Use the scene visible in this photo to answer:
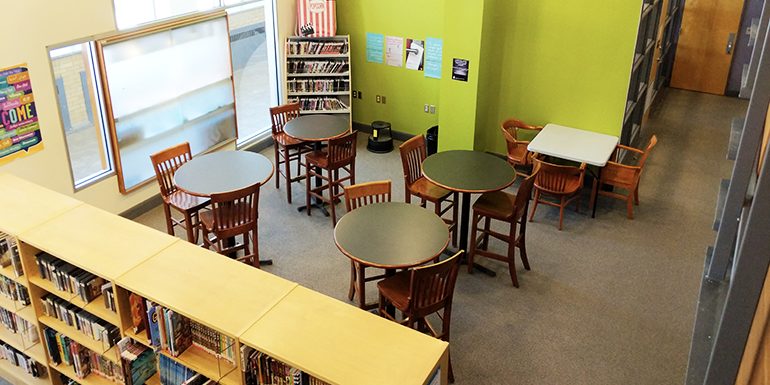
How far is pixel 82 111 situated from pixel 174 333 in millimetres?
4164

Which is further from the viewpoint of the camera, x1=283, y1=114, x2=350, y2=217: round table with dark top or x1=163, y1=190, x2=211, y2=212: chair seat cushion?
x1=283, y1=114, x2=350, y2=217: round table with dark top

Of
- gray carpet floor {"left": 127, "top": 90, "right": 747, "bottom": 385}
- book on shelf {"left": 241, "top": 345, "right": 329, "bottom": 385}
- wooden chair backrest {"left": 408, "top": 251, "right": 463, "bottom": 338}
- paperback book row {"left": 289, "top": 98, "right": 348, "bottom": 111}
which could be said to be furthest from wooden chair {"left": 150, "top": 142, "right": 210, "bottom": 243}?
paperback book row {"left": 289, "top": 98, "right": 348, "bottom": 111}

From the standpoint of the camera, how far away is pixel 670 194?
7.43 m

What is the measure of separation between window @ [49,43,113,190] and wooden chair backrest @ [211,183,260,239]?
185 centimetres

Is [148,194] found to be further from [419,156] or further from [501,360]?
[501,360]

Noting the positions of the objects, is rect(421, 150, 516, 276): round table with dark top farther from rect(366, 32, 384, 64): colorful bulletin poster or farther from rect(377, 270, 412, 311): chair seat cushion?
rect(366, 32, 384, 64): colorful bulletin poster

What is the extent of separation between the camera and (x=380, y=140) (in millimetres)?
8664

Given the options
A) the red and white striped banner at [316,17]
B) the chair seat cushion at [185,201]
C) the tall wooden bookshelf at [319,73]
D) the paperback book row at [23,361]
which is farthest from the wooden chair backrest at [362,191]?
the red and white striped banner at [316,17]

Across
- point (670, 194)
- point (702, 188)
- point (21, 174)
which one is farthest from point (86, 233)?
point (702, 188)

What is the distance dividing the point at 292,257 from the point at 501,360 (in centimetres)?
244

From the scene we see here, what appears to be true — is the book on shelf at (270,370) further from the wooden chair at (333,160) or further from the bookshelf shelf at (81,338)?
the wooden chair at (333,160)

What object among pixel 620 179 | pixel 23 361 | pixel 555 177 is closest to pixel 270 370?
pixel 23 361

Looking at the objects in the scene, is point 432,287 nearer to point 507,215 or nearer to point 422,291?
point 422,291

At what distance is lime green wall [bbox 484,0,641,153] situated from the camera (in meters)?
6.84
